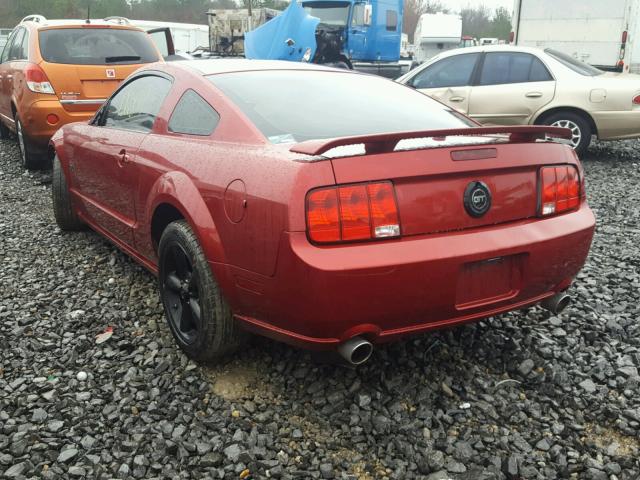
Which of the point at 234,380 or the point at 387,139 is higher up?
the point at 387,139

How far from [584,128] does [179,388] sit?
6889 mm

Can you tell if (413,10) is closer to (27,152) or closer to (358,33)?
(358,33)

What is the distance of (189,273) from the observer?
2887 mm

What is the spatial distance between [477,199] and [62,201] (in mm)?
3606

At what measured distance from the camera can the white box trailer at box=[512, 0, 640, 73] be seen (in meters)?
10.6

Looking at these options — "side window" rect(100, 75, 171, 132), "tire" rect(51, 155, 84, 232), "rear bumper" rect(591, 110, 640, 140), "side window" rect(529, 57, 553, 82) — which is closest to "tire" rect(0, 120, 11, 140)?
"tire" rect(51, 155, 84, 232)

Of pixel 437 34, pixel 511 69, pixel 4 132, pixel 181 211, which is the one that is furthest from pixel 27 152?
pixel 437 34

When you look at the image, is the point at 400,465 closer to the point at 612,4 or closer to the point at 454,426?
the point at 454,426

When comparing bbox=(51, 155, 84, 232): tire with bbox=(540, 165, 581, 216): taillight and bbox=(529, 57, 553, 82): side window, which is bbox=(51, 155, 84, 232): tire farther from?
bbox=(529, 57, 553, 82): side window

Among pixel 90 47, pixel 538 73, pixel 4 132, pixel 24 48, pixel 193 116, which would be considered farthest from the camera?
pixel 4 132

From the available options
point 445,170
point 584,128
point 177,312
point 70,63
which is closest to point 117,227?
point 177,312

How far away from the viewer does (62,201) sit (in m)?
4.80

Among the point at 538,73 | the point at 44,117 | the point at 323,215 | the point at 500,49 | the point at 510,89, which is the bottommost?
the point at 44,117

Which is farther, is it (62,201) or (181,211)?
(62,201)
